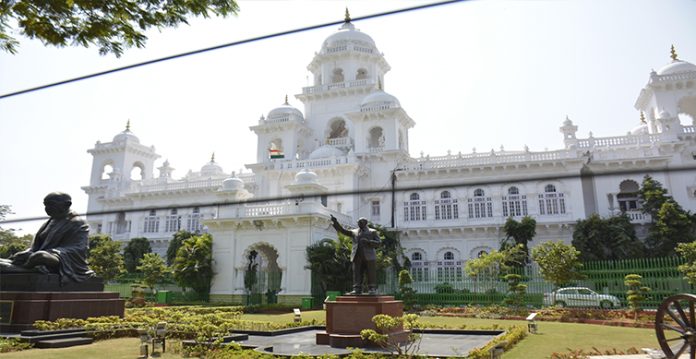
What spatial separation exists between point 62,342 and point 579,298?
18726mm

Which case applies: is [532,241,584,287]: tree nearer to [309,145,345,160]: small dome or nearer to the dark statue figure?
the dark statue figure

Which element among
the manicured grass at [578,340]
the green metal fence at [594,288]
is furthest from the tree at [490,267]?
the manicured grass at [578,340]

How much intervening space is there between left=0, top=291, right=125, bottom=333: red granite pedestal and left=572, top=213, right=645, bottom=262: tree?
23474 millimetres

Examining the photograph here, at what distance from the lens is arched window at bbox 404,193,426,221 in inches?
1294

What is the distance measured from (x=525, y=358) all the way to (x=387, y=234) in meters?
21.5

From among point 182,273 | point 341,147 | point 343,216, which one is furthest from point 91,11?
point 341,147

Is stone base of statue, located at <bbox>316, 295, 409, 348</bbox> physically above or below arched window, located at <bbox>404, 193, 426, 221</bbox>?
below

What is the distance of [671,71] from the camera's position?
3266cm

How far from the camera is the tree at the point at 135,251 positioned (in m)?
36.6

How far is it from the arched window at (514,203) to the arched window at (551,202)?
999 millimetres

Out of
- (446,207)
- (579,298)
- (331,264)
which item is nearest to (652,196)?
(579,298)

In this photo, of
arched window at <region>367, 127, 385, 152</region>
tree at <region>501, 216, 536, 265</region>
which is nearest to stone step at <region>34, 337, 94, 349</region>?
tree at <region>501, 216, 536, 265</region>

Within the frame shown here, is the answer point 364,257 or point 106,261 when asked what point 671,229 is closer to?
point 364,257

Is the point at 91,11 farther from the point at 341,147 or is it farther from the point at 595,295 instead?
the point at 341,147
